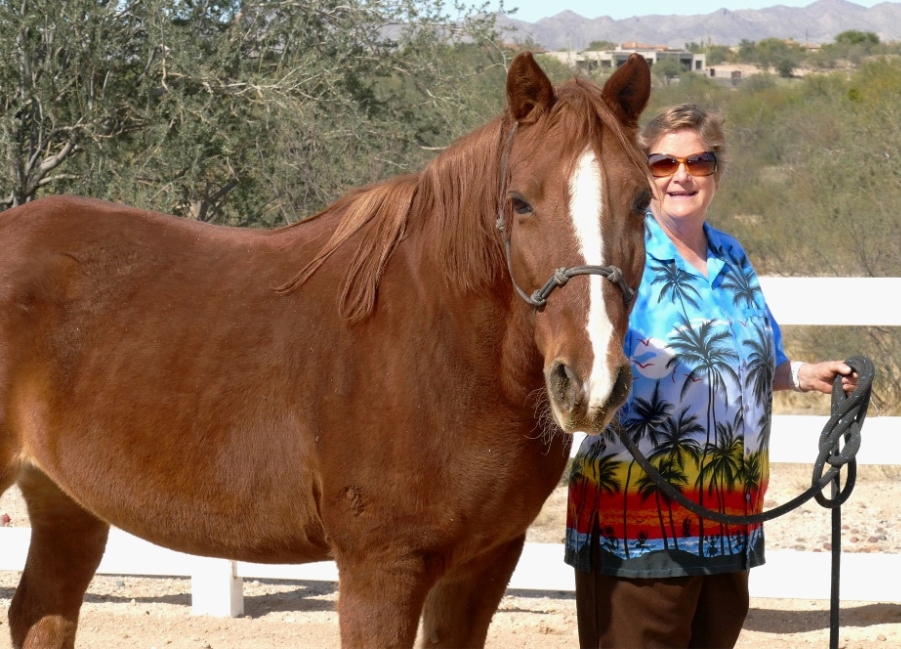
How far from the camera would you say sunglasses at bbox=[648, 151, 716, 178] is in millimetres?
2707

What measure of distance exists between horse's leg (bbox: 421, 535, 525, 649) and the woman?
201 millimetres

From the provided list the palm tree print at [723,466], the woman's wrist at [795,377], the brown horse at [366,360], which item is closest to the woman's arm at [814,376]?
the woman's wrist at [795,377]

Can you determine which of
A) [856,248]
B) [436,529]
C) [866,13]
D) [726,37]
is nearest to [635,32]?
[726,37]

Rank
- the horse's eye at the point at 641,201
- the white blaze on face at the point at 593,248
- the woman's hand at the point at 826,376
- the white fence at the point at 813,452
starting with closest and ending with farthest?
the white blaze on face at the point at 593,248
the horse's eye at the point at 641,201
the woman's hand at the point at 826,376
the white fence at the point at 813,452

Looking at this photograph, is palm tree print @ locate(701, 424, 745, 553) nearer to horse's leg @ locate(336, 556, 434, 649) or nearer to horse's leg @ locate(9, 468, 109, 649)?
horse's leg @ locate(336, 556, 434, 649)

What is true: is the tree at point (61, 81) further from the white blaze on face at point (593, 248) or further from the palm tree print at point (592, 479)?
the white blaze on face at point (593, 248)

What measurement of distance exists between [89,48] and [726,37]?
119185 millimetres

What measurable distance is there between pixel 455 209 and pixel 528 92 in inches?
13.8

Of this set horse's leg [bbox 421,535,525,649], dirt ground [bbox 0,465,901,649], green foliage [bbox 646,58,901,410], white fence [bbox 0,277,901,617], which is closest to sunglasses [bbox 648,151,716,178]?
horse's leg [bbox 421,535,525,649]

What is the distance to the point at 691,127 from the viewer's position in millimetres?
2738

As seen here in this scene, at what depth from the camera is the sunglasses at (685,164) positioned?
2707 mm

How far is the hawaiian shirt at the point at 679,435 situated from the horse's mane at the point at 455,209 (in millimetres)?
474

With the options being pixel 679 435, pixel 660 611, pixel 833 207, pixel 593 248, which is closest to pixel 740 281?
pixel 679 435

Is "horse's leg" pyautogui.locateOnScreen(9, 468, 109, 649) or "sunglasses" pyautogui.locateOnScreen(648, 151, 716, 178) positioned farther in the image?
"horse's leg" pyautogui.locateOnScreen(9, 468, 109, 649)
